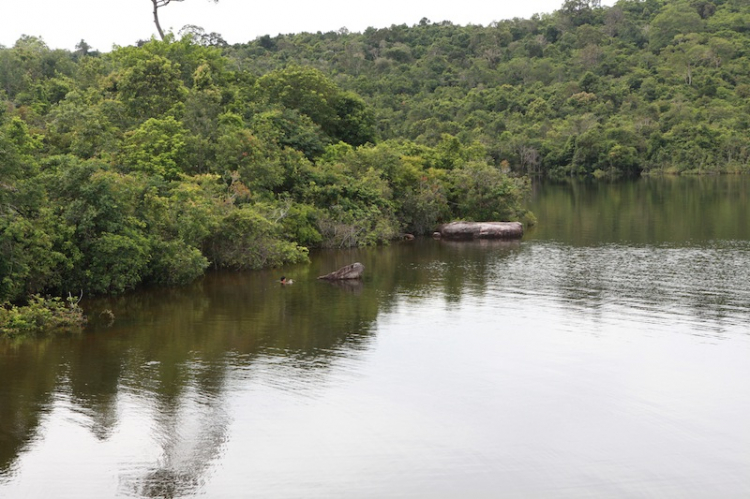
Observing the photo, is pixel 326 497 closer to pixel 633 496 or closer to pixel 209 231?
pixel 633 496

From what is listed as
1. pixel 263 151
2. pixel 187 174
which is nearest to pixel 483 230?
pixel 263 151

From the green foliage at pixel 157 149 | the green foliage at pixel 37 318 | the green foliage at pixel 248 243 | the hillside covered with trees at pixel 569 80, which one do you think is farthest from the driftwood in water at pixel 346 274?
the hillside covered with trees at pixel 569 80

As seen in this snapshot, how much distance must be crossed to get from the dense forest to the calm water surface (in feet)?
8.95

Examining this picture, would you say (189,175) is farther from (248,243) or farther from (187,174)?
(248,243)

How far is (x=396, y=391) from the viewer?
67.8 feet

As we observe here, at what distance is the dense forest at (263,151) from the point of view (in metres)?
31.3

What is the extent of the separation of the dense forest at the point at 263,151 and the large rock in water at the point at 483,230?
6.84 feet

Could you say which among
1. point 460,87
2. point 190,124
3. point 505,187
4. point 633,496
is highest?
point 460,87

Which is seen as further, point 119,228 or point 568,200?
point 568,200

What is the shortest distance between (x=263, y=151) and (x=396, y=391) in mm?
28642

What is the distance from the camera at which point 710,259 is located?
4103 centimetres

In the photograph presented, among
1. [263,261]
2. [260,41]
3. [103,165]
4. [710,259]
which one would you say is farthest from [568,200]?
[260,41]

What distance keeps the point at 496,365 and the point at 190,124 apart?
101ft

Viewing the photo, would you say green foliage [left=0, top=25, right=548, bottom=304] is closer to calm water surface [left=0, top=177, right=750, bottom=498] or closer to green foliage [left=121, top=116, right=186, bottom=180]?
green foliage [left=121, top=116, right=186, bottom=180]
